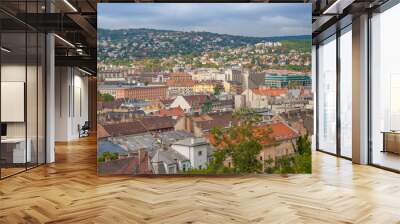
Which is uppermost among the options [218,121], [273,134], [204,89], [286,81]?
[286,81]

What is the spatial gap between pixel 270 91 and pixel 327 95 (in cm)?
462

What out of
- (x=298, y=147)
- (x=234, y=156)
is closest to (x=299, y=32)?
(x=298, y=147)

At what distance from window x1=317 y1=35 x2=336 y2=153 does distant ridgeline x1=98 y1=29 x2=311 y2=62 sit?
389 cm

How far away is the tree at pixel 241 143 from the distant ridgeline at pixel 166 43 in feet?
3.80

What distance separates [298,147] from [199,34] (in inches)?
95.8

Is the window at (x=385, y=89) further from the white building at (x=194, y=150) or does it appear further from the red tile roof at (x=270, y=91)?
the white building at (x=194, y=150)

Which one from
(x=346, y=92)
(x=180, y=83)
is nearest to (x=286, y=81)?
(x=180, y=83)

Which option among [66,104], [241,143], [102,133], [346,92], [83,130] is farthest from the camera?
[83,130]

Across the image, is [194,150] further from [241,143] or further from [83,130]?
[83,130]

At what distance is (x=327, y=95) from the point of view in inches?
423

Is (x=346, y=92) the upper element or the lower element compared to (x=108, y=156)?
upper

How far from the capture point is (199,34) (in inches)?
265

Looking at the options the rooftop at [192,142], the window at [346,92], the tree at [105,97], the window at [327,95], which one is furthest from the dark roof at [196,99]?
the window at [327,95]

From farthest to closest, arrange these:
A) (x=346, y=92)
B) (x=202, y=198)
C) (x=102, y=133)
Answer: (x=346, y=92) → (x=102, y=133) → (x=202, y=198)
